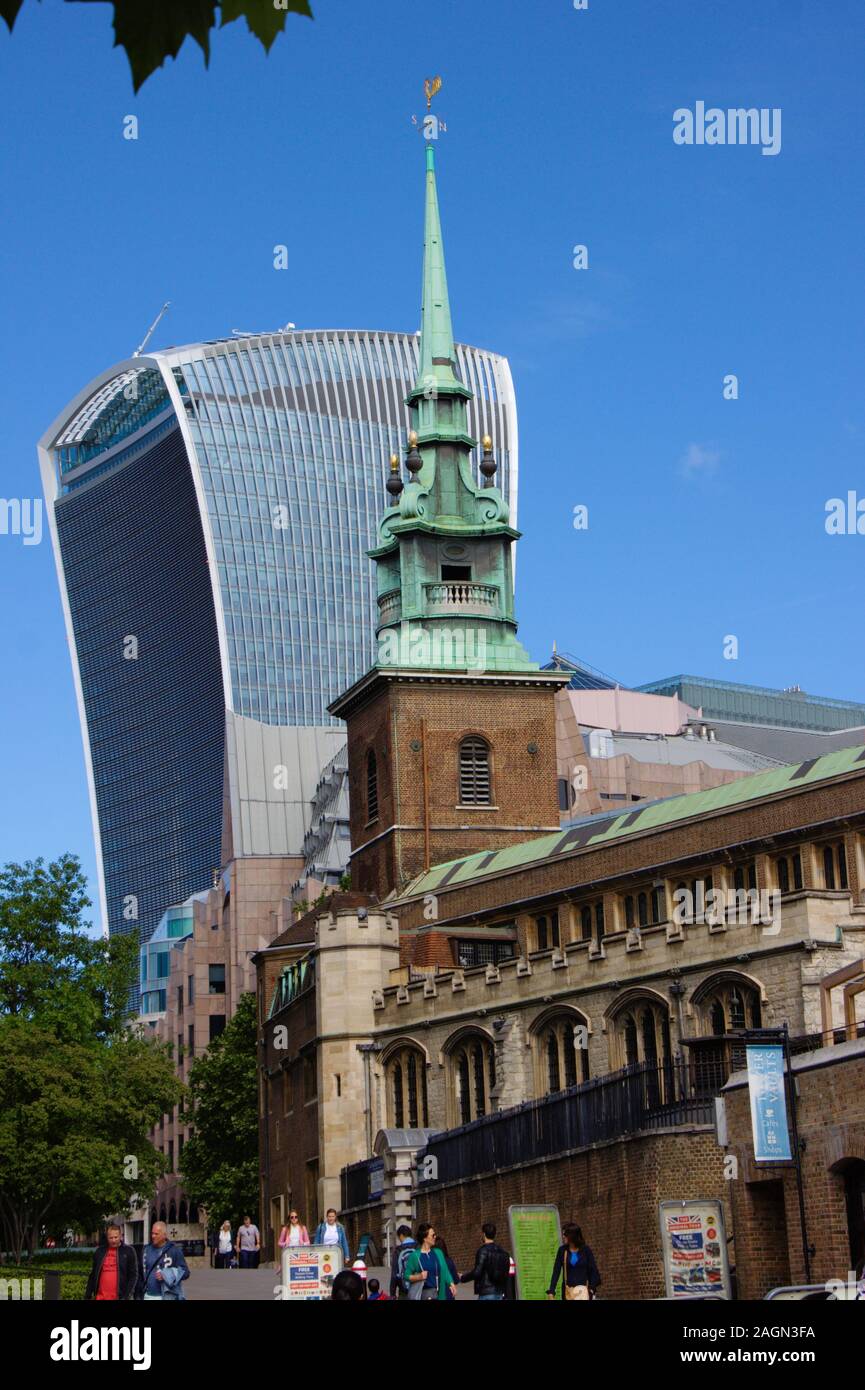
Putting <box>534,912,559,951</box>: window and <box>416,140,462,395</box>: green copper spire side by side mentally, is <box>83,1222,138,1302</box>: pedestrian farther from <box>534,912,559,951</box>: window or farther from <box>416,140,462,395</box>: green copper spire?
<box>416,140,462,395</box>: green copper spire

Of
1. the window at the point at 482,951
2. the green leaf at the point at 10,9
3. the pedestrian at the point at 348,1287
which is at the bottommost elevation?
the pedestrian at the point at 348,1287

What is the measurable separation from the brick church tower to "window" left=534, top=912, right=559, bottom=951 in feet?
34.0

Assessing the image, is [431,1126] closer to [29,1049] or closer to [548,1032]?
[548,1032]

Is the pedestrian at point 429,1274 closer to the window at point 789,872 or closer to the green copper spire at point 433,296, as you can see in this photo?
the window at point 789,872

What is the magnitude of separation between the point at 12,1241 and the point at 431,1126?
17.5 m

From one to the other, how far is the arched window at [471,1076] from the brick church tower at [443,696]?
18.2 meters

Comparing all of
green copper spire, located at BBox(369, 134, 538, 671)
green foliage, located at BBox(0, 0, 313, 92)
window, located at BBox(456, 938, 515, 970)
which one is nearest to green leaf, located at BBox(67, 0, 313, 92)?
green foliage, located at BBox(0, 0, 313, 92)

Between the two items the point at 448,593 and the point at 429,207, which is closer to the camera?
the point at 448,593

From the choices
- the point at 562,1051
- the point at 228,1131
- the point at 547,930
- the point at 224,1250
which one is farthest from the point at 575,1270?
the point at 228,1131

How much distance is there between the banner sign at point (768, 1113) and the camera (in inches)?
1458

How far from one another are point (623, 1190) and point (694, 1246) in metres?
12.0

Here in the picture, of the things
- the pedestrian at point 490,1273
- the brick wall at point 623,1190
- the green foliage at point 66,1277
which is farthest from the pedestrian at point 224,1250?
the pedestrian at point 490,1273

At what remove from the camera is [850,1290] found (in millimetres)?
22203
